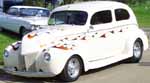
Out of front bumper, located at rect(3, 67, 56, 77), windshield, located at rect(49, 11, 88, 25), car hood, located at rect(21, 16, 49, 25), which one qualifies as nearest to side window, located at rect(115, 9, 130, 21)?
windshield, located at rect(49, 11, 88, 25)

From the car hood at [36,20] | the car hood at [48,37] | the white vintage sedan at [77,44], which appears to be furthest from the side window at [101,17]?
the car hood at [36,20]

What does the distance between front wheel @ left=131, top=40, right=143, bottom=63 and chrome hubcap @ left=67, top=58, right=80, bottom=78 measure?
2.70 meters

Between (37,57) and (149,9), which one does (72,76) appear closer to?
(37,57)

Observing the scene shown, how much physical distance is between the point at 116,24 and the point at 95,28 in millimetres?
981

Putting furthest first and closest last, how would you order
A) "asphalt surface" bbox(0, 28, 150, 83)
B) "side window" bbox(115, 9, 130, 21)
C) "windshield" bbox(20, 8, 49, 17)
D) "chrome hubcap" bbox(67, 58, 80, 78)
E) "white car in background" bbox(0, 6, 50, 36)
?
"windshield" bbox(20, 8, 49, 17) < "white car in background" bbox(0, 6, 50, 36) < "side window" bbox(115, 9, 130, 21) < "asphalt surface" bbox(0, 28, 150, 83) < "chrome hubcap" bbox(67, 58, 80, 78)

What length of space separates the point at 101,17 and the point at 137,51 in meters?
1.76

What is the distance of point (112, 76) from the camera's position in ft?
38.6

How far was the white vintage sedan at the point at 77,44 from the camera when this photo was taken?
35.7ft

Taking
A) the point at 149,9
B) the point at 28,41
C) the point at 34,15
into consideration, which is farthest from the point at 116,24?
the point at 149,9

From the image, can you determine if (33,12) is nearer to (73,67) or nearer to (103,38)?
(103,38)

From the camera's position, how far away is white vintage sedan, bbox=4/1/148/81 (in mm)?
10867

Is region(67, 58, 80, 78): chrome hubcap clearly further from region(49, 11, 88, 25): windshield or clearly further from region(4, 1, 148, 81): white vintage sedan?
region(49, 11, 88, 25): windshield

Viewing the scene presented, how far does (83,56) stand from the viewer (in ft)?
37.3

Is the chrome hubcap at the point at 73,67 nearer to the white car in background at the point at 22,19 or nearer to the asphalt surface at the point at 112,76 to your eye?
the asphalt surface at the point at 112,76
